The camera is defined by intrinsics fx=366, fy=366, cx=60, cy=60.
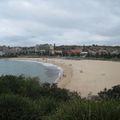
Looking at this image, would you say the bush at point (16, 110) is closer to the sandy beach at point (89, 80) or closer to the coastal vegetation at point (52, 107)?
the coastal vegetation at point (52, 107)

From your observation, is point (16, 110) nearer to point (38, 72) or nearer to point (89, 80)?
point (89, 80)

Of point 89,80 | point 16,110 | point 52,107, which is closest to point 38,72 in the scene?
point 89,80

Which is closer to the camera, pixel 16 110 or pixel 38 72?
pixel 16 110

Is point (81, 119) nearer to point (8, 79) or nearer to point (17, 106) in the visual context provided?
point (17, 106)

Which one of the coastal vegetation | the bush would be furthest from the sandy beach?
the bush

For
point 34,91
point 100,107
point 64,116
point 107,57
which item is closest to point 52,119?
point 64,116

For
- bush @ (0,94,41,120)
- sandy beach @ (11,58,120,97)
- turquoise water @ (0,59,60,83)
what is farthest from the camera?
turquoise water @ (0,59,60,83)

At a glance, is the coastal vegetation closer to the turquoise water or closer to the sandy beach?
the sandy beach

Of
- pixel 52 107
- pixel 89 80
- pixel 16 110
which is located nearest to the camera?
pixel 16 110

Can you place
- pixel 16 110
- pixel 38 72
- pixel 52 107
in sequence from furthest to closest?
pixel 38 72 < pixel 52 107 < pixel 16 110

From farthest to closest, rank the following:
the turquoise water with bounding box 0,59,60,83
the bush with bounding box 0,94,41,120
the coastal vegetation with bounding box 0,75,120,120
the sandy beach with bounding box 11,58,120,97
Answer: the turquoise water with bounding box 0,59,60,83 → the sandy beach with bounding box 11,58,120,97 → the bush with bounding box 0,94,41,120 → the coastal vegetation with bounding box 0,75,120,120

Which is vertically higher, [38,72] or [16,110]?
[16,110]

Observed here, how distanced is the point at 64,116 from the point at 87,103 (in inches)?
21.7

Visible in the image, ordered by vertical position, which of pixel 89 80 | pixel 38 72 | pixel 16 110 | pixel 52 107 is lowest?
pixel 38 72
